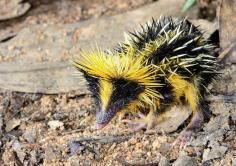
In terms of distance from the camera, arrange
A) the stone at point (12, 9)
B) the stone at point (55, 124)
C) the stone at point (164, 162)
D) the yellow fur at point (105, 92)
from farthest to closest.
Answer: the stone at point (12, 9) → the stone at point (55, 124) → the stone at point (164, 162) → the yellow fur at point (105, 92)

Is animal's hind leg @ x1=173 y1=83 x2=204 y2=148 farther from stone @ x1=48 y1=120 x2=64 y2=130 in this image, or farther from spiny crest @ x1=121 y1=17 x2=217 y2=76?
stone @ x1=48 y1=120 x2=64 y2=130

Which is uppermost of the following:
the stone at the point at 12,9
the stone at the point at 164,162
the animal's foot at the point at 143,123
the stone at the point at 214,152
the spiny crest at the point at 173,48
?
the stone at the point at 12,9

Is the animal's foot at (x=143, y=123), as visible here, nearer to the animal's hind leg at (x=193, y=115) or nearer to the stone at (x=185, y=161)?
the animal's hind leg at (x=193, y=115)

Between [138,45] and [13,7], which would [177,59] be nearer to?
[138,45]

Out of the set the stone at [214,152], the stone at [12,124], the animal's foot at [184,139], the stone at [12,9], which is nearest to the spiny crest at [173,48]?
the animal's foot at [184,139]

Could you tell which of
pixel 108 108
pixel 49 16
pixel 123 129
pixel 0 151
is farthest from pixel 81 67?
pixel 49 16

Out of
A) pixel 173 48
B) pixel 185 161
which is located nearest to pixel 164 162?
pixel 185 161
